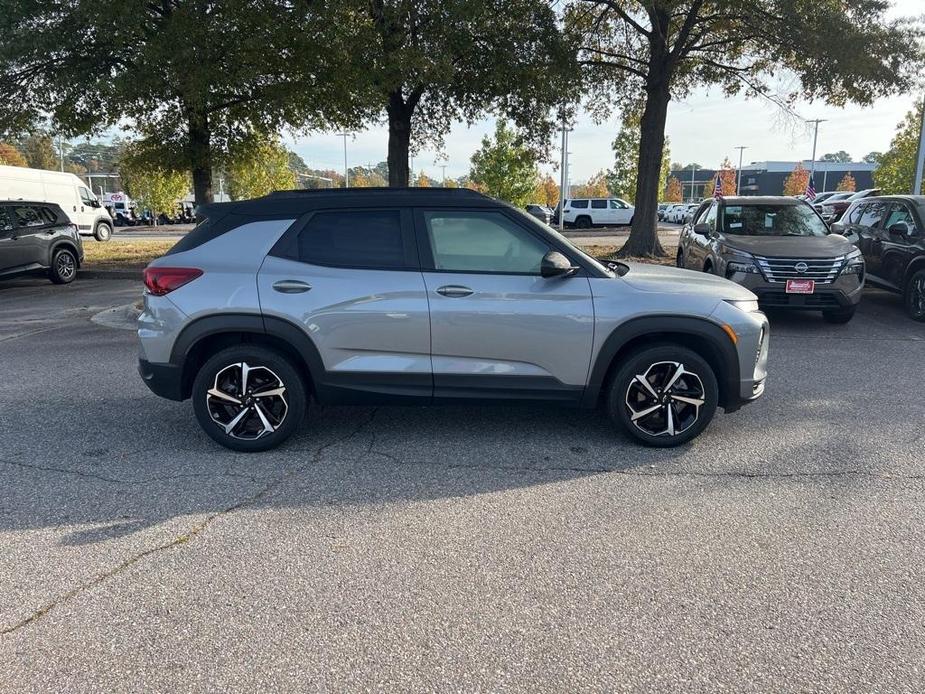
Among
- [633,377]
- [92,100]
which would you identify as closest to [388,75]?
[92,100]

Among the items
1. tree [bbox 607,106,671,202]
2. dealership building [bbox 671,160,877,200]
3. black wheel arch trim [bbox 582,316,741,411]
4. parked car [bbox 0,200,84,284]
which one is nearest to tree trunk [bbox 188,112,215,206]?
parked car [bbox 0,200,84,284]

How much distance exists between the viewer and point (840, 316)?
9461mm

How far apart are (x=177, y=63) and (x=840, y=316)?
10337 millimetres

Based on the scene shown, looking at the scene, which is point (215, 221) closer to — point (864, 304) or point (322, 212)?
point (322, 212)

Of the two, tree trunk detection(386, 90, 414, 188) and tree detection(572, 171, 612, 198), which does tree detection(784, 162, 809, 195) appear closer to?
tree detection(572, 171, 612, 198)

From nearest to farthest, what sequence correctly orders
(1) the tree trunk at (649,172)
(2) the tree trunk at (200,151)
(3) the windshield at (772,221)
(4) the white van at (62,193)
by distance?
(3) the windshield at (772,221) < (2) the tree trunk at (200,151) < (1) the tree trunk at (649,172) < (4) the white van at (62,193)

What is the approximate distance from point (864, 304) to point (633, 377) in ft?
27.7

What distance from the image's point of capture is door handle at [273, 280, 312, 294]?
446 cm

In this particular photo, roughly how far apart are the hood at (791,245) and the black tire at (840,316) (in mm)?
910

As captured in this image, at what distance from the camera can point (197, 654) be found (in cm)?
259

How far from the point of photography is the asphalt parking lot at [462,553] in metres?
2.55

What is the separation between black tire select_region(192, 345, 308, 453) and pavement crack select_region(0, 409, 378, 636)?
337 mm

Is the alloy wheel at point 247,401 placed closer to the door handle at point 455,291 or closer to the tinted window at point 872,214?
the door handle at point 455,291

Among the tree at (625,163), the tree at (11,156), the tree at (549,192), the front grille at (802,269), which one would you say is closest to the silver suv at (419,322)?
the front grille at (802,269)
